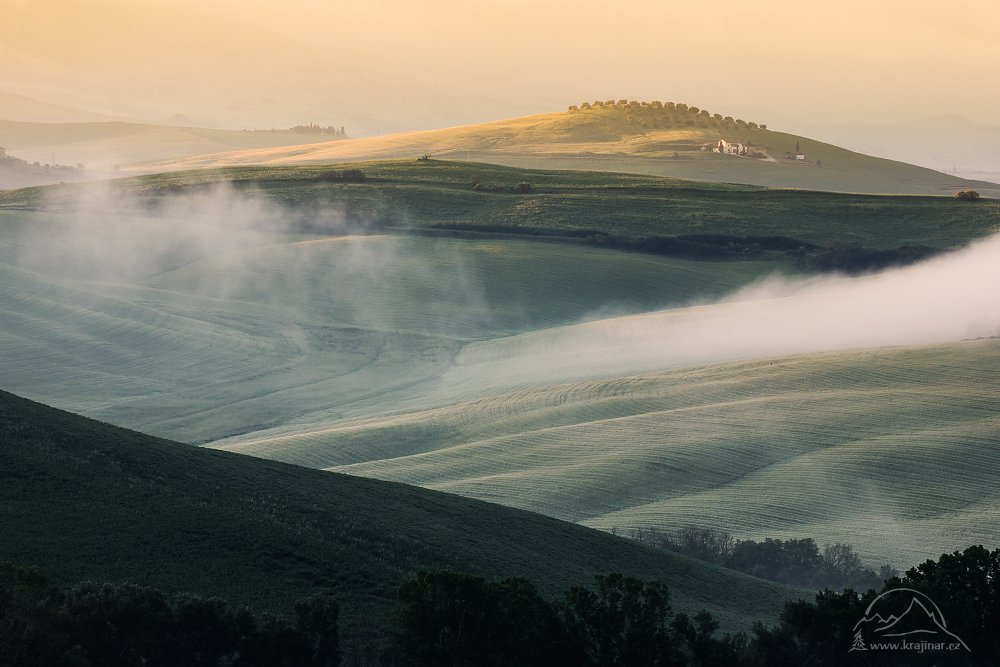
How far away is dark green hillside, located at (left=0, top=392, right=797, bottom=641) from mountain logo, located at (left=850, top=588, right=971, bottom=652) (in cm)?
613

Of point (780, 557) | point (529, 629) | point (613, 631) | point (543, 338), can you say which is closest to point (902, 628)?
point (613, 631)

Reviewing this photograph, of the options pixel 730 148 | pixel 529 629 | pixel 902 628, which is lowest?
pixel 902 628

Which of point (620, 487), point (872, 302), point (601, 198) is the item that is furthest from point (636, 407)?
point (601, 198)

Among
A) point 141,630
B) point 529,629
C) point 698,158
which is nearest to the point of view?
point 141,630

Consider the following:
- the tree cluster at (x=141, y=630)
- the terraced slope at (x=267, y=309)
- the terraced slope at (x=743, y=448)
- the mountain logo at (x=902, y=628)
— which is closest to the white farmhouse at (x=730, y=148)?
the terraced slope at (x=267, y=309)

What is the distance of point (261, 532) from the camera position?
102ft

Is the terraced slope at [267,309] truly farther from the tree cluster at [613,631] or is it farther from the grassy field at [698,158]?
the grassy field at [698,158]

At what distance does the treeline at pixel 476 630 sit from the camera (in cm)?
2320

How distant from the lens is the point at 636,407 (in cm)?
6419

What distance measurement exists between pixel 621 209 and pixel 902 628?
103m

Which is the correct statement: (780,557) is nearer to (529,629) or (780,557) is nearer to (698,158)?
(529,629)

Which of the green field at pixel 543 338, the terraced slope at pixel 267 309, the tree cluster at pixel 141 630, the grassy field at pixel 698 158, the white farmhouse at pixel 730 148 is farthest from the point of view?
the white farmhouse at pixel 730 148

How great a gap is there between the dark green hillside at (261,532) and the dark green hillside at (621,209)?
77.3m

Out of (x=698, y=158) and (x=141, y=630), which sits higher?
(x=698, y=158)
